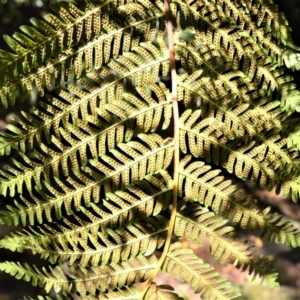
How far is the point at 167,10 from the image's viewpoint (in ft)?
3.40

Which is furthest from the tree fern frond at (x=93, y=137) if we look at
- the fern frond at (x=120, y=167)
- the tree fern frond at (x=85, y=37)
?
the tree fern frond at (x=85, y=37)

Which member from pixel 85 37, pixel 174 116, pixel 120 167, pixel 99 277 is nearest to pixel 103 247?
pixel 99 277

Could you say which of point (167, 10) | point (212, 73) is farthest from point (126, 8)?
point (212, 73)

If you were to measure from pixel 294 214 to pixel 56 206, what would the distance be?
1609 millimetres

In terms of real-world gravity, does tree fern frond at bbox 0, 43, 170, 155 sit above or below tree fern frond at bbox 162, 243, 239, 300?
above

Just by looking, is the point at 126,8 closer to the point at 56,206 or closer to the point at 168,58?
the point at 168,58

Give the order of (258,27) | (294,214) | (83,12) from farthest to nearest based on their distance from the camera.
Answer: (294,214)
(258,27)
(83,12)

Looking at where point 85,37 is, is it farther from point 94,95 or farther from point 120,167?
point 120,167

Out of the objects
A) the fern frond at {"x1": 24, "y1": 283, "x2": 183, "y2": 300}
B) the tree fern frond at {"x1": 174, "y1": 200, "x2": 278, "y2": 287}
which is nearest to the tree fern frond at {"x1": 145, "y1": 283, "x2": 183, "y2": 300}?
the fern frond at {"x1": 24, "y1": 283, "x2": 183, "y2": 300}

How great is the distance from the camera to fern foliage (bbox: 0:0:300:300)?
97 centimetres

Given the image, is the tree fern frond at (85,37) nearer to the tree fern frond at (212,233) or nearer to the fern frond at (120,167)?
the fern frond at (120,167)

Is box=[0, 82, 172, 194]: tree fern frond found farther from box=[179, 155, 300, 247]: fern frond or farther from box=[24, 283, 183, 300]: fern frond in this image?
box=[24, 283, 183, 300]: fern frond

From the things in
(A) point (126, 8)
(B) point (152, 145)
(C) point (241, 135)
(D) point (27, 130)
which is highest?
(A) point (126, 8)

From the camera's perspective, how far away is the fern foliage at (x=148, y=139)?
0.97 metres
